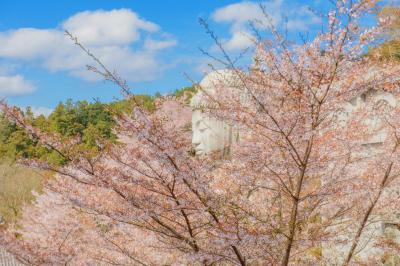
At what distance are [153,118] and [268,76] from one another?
1472 mm

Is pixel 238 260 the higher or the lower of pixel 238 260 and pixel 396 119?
the lower

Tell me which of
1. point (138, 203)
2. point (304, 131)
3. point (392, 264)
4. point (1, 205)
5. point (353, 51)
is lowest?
point (138, 203)

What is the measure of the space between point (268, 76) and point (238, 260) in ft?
6.09

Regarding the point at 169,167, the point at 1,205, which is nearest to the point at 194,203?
the point at 169,167

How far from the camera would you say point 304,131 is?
434 centimetres

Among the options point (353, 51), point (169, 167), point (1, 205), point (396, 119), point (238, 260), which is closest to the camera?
point (353, 51)

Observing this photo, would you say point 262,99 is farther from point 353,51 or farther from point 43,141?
point 43,141

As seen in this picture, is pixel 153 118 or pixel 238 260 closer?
pixel 153 118

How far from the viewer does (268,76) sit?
17.6 feet

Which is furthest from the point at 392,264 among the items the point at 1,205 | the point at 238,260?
the point at 1,205

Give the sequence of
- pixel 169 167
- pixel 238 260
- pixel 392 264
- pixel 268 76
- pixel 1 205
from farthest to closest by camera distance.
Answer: pixel 1 205 < pixel 392 264 < pixel 268 76 < pixel 238 260 < pixel 169 167

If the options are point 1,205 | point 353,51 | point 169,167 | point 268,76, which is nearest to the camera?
point 353,51

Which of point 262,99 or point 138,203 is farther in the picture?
point 138,203

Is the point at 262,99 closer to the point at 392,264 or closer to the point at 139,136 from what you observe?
the point at 139,136
